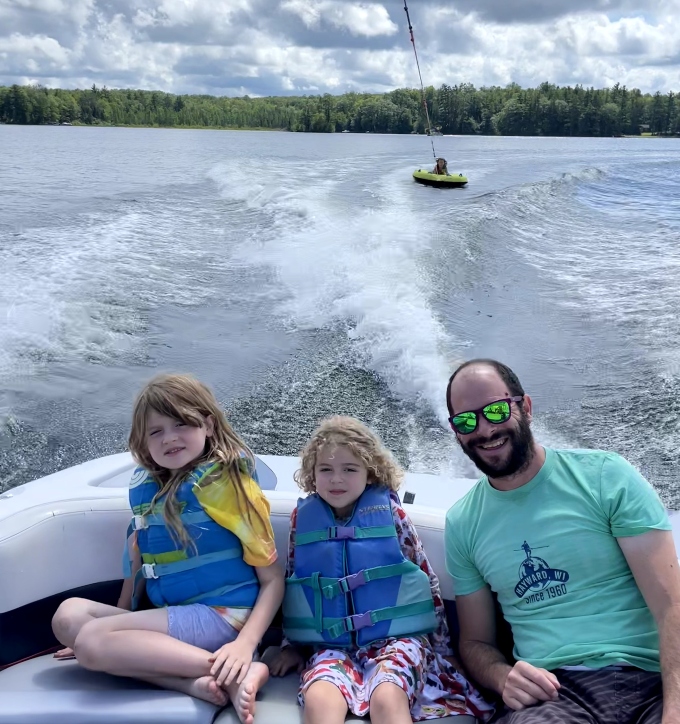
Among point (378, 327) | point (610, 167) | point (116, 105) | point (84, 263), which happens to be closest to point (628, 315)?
point (378, 327)

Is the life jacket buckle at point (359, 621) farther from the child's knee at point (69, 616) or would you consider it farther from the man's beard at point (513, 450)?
the child's knee at point (69, 616)

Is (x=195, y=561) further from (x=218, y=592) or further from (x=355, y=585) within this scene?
(x=355, y=585)

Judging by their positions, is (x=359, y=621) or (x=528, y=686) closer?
(x=528, y=686)

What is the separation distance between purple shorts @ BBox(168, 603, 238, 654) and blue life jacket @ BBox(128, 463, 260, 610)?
4cm

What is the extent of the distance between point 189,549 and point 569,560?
793 millimetres

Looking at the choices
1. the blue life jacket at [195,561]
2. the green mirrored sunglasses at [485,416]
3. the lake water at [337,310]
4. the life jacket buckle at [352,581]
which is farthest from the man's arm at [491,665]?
the lake water at [337,310]

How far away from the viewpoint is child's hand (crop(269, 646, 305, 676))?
1.66 meters

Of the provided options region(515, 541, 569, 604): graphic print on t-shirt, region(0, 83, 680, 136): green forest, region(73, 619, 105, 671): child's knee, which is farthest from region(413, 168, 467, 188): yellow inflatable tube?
region(0, 83, 680, 136): green forest

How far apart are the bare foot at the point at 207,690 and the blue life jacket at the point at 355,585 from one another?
24 centimetres

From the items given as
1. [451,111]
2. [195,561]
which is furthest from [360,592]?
[451,111]

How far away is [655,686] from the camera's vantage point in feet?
4.44

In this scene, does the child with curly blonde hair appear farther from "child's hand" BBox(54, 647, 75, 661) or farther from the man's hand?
"child's hand" BBox(54, 647, 75, 661)

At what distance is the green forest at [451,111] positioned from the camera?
83.0 ft

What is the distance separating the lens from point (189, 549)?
1670 millimetres
